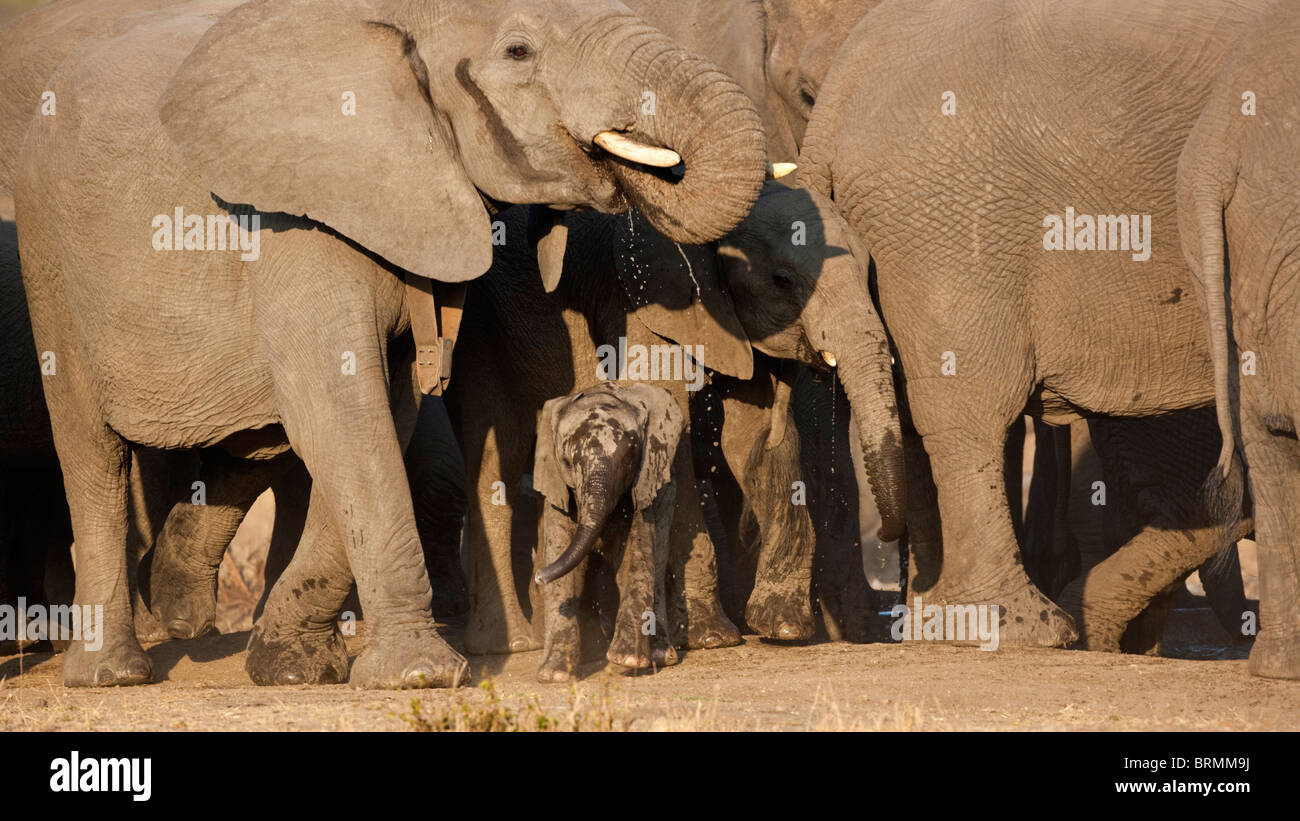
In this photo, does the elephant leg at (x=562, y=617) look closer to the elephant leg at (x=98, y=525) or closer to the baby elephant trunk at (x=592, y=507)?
the baby elephant trunk at (x=592, y=507)

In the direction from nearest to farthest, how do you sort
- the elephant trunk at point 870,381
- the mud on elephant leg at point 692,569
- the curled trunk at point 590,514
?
the curled trunk at point 590,514 < the elephant trunk at point 870,381 < the mud on elephant leg at point 692,569

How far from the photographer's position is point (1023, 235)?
30.8ft

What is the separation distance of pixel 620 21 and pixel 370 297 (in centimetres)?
142

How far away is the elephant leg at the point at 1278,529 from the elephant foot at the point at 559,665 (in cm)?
261

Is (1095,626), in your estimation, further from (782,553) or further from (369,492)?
(369,492)

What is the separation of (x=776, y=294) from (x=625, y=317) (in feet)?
2.31

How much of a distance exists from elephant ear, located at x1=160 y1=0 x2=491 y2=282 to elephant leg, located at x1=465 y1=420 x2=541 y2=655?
1.92 meters

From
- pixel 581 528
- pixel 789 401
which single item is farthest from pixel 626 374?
pixel 581 528

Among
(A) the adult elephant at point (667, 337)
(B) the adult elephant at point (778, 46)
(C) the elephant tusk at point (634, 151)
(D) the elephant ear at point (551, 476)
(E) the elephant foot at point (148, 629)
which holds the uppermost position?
(B) the adult elephant at point (778, 46)

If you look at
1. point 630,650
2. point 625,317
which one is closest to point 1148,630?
point 625,317

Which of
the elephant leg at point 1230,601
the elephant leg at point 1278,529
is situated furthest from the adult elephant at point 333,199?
the elephant leg at point 1230,601

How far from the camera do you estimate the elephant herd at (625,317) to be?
8.22m

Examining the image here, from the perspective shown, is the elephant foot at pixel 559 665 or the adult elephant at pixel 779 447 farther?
the adult elephant at pixel 779 447

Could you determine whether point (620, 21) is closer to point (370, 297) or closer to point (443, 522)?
point (370, 297)
